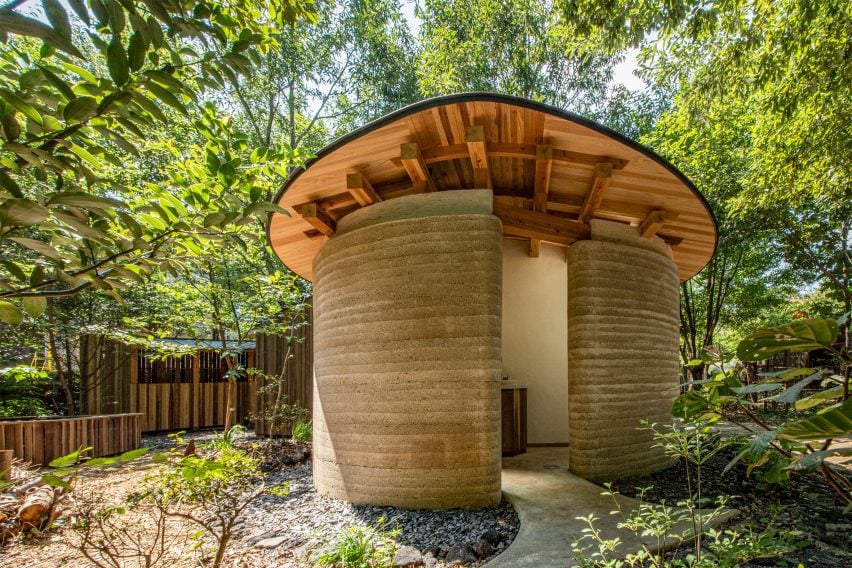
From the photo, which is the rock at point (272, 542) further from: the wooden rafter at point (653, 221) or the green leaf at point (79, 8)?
the wooden rafter at point (653, 221)

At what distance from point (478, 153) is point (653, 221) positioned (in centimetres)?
234

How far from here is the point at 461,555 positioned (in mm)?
3102

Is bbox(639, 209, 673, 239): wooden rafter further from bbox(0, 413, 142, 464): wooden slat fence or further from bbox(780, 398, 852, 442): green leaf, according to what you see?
bbox(0, 413, 142, 464): wooden slat fence

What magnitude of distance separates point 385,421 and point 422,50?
14114mm

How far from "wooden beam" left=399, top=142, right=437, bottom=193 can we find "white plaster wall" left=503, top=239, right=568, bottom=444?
302cm

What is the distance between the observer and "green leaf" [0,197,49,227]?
0.76 meters

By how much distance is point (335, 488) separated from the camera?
4.59 m

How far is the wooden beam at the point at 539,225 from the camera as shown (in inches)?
181

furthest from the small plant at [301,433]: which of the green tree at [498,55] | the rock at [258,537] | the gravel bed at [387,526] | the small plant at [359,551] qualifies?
the green tree at [498,55]

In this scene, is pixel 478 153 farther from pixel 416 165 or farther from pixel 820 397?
pixel 820 397

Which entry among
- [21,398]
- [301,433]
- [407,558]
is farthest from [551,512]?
[21,398]

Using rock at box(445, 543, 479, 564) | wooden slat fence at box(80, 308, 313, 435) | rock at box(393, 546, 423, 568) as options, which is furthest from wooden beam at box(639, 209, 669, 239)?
wooden slat fence at box(80, 308, 313, 435)

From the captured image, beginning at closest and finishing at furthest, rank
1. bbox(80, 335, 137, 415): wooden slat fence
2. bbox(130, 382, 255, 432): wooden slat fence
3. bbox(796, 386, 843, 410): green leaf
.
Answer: bbox(796, 386, 843, 410): green leaf, bbox(80, 335, 137, 415): wooden slat fence, bbox(130, 382, 255, 432): wooden slat fence

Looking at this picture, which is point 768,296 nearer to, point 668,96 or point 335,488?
point 668,96
